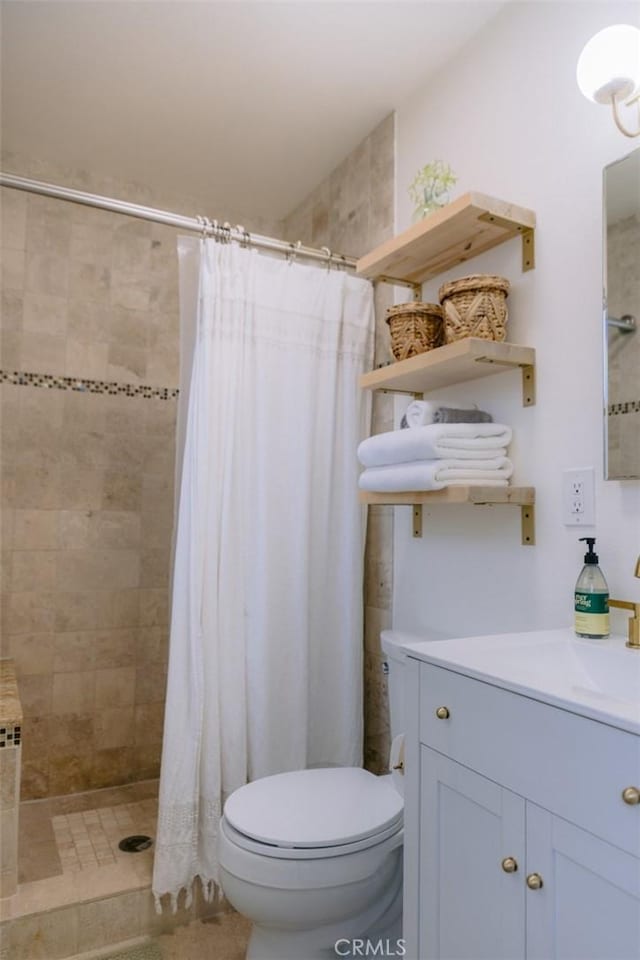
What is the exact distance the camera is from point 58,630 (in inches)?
103

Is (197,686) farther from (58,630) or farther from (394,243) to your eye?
(394,243)

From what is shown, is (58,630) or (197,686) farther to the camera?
(58,630)

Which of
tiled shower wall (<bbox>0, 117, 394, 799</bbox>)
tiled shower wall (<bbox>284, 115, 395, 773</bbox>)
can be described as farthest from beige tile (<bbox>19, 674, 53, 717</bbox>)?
tiled shower wall (<bbox>284, 115, 395, 773</bbox>)

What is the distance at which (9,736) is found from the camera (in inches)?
71.9

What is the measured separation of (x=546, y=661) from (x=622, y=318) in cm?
73

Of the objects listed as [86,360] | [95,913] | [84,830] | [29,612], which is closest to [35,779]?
[84,830]

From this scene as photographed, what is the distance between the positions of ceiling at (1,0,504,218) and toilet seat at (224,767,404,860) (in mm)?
2104

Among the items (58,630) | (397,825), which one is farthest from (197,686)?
(58,630)

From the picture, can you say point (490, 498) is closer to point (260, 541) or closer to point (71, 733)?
point (260, 541)

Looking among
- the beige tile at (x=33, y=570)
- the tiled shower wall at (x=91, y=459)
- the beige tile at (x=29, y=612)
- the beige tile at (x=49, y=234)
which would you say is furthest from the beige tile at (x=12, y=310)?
the beige tile at (x=29, y=612)

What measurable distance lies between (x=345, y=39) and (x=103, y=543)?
2001 millimetres

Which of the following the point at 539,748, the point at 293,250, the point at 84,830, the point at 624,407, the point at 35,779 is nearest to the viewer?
the point at 539,748

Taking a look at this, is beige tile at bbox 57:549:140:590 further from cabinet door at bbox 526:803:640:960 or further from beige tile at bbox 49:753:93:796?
cabinet door at bbox 526:803:640:960

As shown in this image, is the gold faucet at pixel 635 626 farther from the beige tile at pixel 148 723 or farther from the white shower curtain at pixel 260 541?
the beige tile at pixel 148 723
